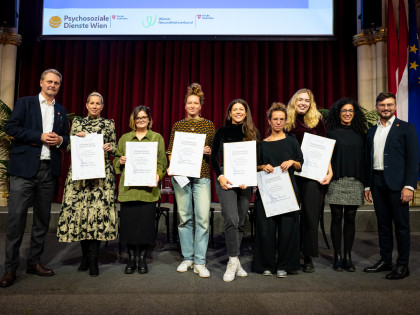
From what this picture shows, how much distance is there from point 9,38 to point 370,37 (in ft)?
19.9

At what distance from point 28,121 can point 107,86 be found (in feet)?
11.7

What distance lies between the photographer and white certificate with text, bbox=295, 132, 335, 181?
264 cm

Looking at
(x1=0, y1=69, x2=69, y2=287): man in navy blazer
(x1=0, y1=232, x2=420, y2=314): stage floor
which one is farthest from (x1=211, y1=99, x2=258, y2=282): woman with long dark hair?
(x1=0, y1=69, x2=69, y2=287): man in navy blazer

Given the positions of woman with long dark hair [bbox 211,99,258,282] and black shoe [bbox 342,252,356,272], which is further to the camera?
black shoe [bbox 342,252,356,272]

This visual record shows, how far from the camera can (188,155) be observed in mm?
2582

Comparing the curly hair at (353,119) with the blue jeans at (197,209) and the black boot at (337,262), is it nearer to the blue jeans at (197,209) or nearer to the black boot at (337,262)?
→ the black boot at (337,262)

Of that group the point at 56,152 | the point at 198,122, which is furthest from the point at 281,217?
the point at 56,152

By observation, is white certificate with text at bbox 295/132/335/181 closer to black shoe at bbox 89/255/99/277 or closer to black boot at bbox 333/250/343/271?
black boot at bbox 333/250/343/271

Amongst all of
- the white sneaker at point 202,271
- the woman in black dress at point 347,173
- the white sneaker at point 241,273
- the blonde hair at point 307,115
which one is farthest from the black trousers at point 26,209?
the woman in black dress at point 347,173

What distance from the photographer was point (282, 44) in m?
5.77

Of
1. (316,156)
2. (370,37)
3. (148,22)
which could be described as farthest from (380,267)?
(148,22)

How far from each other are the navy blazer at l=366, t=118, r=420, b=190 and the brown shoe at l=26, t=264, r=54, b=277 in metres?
2.77

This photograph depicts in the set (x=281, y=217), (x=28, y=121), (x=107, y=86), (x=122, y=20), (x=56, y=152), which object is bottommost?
(x=281, y=217)

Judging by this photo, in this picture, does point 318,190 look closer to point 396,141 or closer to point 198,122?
point 396,141
